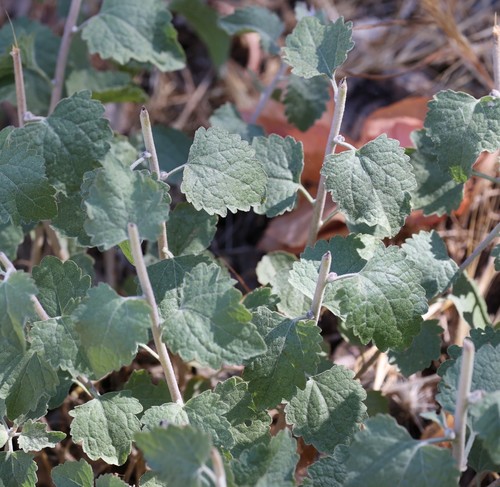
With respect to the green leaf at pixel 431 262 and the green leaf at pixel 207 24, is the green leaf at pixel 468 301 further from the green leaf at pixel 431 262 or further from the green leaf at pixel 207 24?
the green leaf at pixel 207 24

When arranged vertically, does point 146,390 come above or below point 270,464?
below

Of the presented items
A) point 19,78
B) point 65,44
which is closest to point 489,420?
point 19,78

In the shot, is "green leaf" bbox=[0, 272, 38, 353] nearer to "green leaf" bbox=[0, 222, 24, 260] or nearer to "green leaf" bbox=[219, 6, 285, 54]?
"green leaf" bbox=[0, 222, 24, 260]

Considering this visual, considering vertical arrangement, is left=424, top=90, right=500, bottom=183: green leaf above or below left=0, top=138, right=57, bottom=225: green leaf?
above

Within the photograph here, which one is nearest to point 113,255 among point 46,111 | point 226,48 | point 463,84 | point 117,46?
point 46,111

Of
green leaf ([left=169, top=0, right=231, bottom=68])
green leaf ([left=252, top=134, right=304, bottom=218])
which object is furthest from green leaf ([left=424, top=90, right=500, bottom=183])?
green leaf ([left=169, top=0, right=231, bottom=68])

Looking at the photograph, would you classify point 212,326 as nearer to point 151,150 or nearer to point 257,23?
point 151,150

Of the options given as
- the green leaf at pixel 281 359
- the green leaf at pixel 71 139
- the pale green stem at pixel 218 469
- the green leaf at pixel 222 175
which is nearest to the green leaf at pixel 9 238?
the green leaf at pixel 71 139
